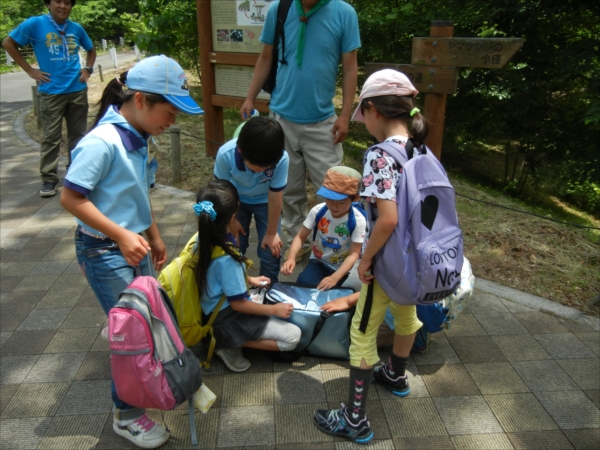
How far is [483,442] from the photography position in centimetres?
216

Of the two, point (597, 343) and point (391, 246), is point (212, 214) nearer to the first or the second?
point (391, 246)

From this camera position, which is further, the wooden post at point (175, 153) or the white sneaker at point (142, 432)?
the wooden post at point (175, 153)

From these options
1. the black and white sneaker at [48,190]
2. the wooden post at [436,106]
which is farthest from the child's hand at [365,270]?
the black and white sneaker at [48,190]

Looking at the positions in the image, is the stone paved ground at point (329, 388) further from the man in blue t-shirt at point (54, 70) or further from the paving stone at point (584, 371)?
the man in blue t-shirt at point (54, 70)

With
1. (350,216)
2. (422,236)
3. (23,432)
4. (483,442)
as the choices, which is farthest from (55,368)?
(483,442)

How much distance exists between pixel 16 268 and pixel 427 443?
3208 mm

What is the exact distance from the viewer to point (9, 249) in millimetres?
4062

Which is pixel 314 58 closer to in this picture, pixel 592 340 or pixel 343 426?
pixel 343 426

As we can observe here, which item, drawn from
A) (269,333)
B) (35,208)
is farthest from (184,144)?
(269,333)

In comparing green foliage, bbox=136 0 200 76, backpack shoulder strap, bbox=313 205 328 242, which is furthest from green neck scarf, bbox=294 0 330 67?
green foliage, bbox=136 0 200 76

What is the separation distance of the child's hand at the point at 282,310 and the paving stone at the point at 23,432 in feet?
3.79

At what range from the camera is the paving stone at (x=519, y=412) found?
2.26 metres

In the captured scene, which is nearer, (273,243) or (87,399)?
(87,399)

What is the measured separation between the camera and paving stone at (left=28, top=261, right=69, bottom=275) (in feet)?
12.0
